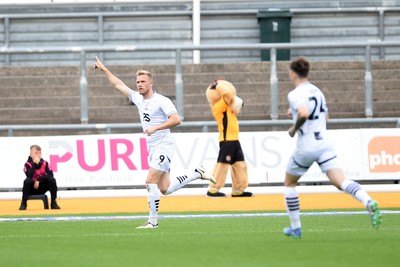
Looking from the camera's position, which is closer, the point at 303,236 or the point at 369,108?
the point at 303,236

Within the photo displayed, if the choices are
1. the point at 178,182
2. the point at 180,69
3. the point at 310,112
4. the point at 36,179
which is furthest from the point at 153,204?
the point at 180,69

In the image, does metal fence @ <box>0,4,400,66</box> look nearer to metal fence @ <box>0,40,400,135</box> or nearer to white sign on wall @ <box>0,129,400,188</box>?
metal fence @ <box>0,40,400,135</box>

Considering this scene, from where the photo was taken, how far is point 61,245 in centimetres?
1365

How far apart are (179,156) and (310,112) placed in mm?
12119

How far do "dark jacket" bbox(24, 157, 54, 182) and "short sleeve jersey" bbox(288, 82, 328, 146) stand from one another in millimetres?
9043

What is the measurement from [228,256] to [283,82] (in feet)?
58.1

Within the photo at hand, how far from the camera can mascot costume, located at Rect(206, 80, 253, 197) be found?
78.1ft

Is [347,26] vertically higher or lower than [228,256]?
higher

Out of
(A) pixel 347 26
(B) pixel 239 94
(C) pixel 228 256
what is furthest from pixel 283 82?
(C) pixel 228 256

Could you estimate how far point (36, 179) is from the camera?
21.8m

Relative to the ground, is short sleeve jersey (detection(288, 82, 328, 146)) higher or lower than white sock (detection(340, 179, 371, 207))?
higher

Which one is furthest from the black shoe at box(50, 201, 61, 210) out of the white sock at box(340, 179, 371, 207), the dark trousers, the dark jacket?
the white sock at box(340, 179, 371, 207)

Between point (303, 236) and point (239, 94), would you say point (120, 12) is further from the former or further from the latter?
point (303, 236)

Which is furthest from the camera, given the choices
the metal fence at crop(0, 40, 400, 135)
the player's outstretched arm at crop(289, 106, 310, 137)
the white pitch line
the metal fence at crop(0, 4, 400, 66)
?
the metal fence at crop(0, 4, 400, 66)
